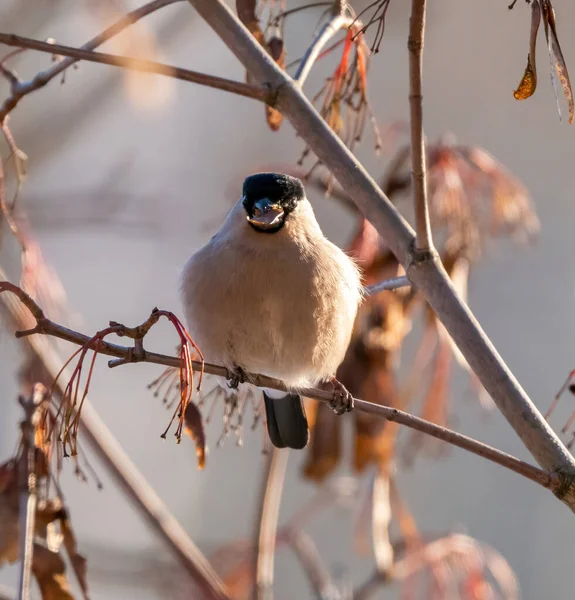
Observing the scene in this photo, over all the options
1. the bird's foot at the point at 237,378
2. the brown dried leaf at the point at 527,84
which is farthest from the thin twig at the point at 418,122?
the bird's foot at the point at 237,378

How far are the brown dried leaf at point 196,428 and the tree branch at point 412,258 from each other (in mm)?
509

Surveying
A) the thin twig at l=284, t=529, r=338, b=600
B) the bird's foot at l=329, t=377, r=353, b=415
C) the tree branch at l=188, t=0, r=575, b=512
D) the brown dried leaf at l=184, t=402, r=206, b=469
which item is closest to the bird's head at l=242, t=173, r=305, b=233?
the bird's foot at l=329, t=377, r=353, b=415

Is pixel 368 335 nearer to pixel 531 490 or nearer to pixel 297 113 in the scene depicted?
pixel 297 113

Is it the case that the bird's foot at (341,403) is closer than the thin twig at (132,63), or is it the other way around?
the thin twig at (132,63)

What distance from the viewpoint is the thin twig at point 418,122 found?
61.4 inches

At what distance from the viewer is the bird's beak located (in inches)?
93.6

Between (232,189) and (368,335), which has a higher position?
(232,189)

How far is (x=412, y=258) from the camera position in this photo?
5.73ft

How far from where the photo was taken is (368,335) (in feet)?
8.66

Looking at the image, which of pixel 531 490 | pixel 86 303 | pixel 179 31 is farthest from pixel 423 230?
pixel 86 303

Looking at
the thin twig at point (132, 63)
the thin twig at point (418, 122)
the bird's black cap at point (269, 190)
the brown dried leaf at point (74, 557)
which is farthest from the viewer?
the bird's black cap at point (269, 190)

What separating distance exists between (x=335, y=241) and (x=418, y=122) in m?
4.24

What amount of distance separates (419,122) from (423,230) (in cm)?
21

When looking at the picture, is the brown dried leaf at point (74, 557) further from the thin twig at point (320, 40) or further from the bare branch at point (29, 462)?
the thin twig at point (320, 40)
